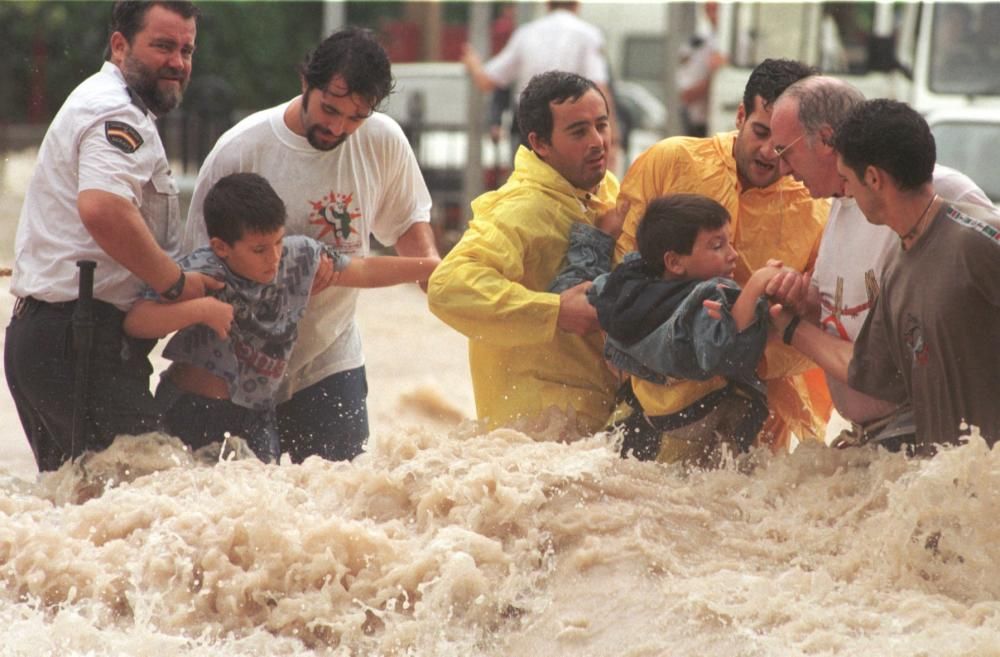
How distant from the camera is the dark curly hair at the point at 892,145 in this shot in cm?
384

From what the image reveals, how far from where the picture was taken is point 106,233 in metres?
4.44

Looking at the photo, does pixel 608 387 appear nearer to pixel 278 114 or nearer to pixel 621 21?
pixel 278 114

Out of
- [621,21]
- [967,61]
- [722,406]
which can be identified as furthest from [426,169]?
[722,406]

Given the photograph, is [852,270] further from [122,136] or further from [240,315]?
[122,136]

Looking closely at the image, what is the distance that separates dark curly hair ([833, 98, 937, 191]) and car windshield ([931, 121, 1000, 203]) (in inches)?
250

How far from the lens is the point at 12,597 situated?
413 centimetres

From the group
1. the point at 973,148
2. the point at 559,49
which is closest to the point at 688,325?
the point at 973,148

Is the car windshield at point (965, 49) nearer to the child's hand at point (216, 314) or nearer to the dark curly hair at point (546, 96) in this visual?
the dark curly hair at point (546, 96)

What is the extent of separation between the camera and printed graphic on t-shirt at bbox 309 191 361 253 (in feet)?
16.5

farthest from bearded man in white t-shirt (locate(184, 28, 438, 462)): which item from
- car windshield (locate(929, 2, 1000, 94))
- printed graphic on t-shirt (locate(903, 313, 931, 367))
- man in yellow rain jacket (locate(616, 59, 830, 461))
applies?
car windshield (locate(929, 2, 1000, 94))

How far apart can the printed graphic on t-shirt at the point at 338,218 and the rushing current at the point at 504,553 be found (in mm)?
767

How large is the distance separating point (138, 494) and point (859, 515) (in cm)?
211

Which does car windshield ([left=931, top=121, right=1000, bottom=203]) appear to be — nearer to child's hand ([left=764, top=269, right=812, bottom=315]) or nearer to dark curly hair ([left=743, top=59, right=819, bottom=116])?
dark curly hair ([left=743, top=59, right=819, bottom=116])

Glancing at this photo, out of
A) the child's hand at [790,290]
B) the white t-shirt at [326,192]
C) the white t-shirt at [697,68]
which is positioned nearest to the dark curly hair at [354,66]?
the white t-shirt at [326,192]
